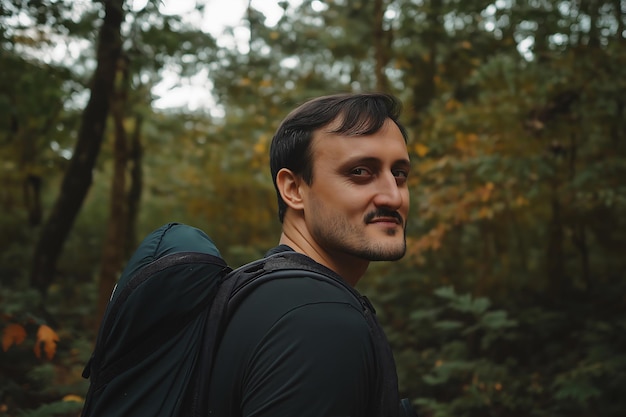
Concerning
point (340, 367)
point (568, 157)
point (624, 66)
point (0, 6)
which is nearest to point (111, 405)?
point (340, 367)

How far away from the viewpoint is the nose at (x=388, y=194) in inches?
64.6

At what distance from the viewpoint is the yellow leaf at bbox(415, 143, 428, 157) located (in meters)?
7.86

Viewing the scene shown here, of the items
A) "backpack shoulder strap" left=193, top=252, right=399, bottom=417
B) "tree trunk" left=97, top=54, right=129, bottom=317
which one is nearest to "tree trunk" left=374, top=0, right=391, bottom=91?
"tree trunk" left=97, top=54, right=129, bottom=317

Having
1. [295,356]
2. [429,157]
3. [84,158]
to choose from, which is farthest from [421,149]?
[295,356]

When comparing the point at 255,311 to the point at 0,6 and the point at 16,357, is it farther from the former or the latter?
the point at 16,357

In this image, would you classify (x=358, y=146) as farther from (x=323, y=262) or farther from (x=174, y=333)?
(x=174, y=333)

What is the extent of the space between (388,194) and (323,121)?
0.27 m

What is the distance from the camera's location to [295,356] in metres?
1.21

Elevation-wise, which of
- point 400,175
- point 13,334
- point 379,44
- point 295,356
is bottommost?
point 13,334

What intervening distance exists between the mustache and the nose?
1 cm

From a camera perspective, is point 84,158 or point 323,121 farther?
point 84,158

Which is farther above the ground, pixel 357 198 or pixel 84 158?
pixel 84 158

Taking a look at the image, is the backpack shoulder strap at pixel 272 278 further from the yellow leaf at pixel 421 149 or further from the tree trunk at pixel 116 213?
the tree trunk at pixel 116 213

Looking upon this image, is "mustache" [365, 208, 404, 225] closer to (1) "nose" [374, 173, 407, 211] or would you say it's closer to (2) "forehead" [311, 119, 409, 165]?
(1) "nose" [374, 173, 407, 211]
